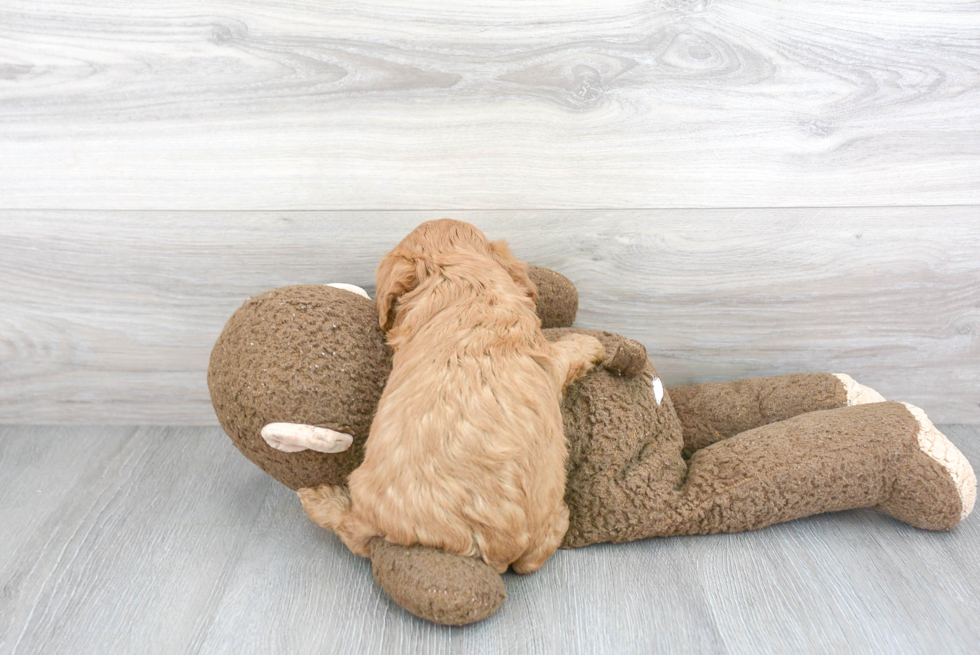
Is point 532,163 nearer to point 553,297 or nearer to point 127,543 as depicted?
point 553,297

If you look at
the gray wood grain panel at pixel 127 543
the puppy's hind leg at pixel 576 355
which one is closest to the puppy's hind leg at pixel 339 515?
the gray wood grain panel at pixel 127 543

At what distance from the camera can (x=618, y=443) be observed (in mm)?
989

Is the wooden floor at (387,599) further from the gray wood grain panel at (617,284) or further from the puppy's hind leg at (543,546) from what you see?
the gray wood grain panel at (617,284)

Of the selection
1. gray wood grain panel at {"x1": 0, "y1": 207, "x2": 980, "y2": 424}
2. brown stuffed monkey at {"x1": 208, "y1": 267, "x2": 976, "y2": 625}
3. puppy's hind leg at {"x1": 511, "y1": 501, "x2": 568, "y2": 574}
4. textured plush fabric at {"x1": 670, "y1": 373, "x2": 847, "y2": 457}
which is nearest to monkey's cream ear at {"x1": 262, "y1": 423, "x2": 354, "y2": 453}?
brown stuffed monkey at {"x1": 208, "y1": 267, "x2": 976, "y2": 625}

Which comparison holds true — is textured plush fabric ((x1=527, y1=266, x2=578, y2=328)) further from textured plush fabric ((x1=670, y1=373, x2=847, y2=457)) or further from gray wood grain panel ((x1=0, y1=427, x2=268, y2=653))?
gray wood grain panel ((x1=0, y1=427, x2=268, y2=653))

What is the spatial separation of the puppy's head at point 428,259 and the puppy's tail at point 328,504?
238mm

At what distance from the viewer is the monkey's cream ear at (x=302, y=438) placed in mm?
911

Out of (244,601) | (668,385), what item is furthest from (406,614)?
(668,385)

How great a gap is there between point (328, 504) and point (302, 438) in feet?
0.35

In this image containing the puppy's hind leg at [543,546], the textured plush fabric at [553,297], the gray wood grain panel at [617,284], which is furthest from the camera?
the gray wood grain panel at [617,284]

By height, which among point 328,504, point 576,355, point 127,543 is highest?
point 576,355

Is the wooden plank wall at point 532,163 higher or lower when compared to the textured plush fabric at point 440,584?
higher

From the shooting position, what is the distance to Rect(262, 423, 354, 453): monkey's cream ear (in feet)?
2.99

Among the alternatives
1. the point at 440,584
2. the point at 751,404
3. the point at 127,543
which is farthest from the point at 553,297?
the point at 127,543
